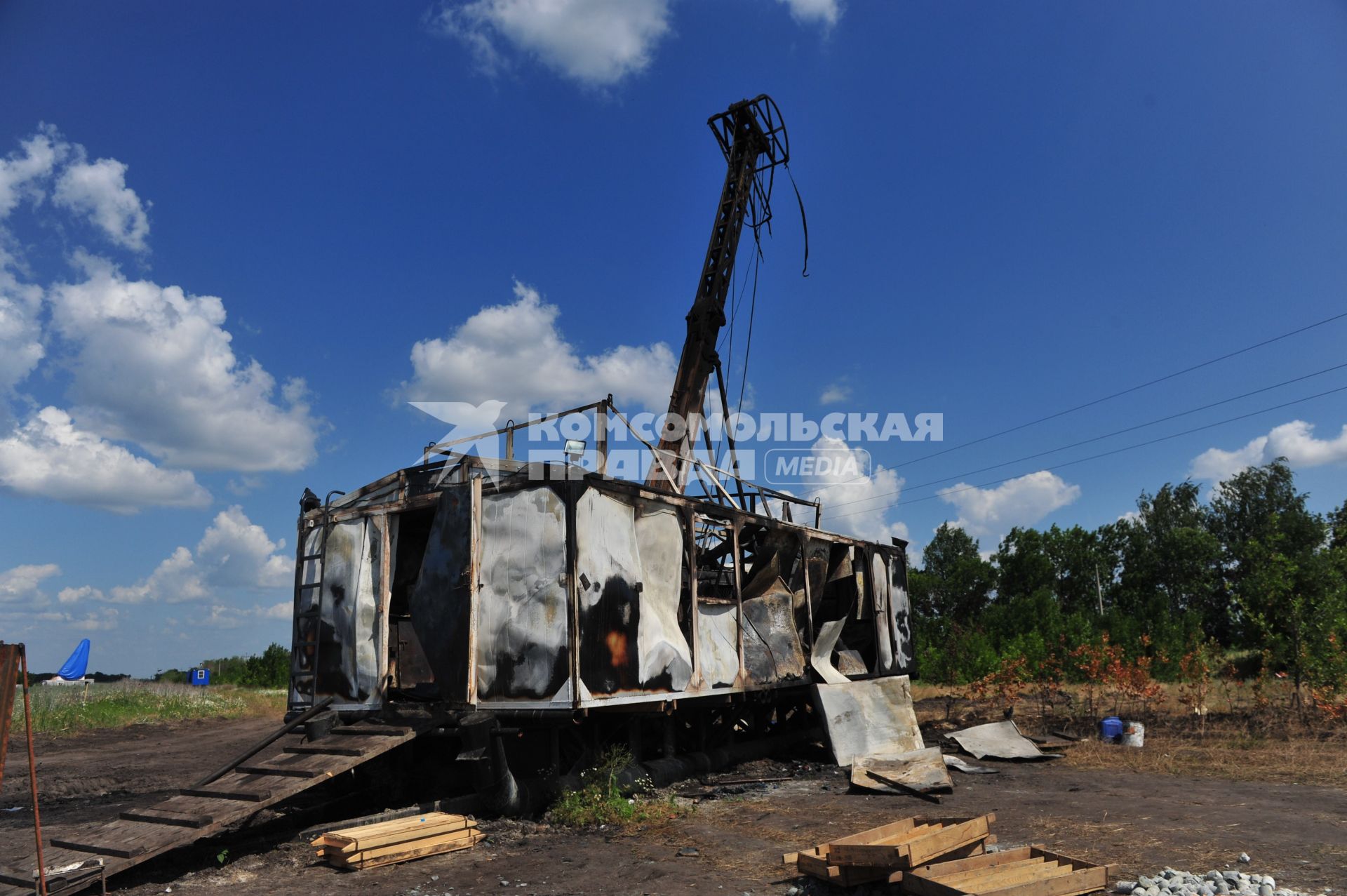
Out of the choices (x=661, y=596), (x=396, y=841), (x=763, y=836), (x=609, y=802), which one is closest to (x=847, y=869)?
(x=763, y=836)

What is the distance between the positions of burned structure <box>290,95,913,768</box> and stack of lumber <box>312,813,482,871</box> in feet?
3.48

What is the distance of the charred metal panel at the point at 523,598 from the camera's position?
812 centimetres

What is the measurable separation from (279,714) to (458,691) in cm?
1952

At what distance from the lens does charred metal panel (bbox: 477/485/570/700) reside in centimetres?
812

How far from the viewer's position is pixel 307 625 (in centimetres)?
990

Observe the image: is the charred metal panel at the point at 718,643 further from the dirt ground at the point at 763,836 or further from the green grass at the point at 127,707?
the green grass at the point at 127,707

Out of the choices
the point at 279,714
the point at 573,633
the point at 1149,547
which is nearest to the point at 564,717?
the point at 573,633

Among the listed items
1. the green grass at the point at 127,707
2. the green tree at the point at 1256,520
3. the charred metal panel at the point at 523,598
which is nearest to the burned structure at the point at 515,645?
the charred metal panel at the point at 523,598

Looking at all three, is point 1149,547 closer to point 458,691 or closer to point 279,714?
point 279,714

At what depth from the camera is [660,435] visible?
12.8m

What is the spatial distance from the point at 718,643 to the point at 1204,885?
19.1ft

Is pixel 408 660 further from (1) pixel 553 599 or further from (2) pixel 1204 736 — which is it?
(2) pixel 1204 736

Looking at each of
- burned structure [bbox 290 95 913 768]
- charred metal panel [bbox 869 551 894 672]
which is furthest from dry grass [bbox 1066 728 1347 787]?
burned structure [bbox 290 95 913 768]

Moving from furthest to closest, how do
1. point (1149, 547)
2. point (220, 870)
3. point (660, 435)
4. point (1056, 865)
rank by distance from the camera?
point (1149, 547) < point (660, 435) < point (220, 870) < point (1056, 865)
